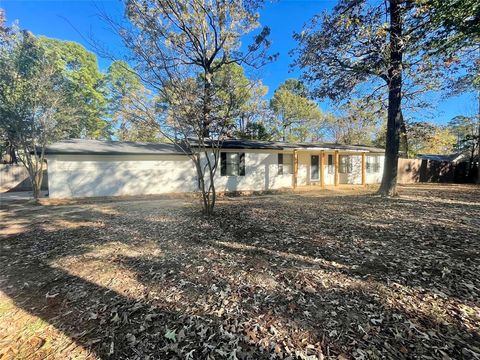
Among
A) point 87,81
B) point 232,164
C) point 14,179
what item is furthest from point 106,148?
point 87,81

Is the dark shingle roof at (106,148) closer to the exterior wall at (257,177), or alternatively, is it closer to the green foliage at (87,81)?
the exterior wall at (257,177)

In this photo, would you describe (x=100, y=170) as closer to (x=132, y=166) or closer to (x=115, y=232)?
(x=132, y=166)

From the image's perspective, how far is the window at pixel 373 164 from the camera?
17.3m

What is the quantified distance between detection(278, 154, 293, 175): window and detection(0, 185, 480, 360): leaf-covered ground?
914 cm

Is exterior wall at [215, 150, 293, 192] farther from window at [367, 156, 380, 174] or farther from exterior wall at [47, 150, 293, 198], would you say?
window at [367, 156, 380, 174]

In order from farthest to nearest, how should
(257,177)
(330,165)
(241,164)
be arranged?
(330,165) < (257,177) < (241,164)

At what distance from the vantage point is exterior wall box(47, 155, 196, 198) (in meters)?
10.7

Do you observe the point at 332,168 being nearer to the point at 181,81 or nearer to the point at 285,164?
the point at 285,164

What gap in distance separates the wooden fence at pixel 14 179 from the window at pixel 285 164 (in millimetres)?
15099

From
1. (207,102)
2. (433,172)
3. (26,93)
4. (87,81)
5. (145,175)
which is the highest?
(87,81)

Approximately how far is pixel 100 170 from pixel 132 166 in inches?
55.8

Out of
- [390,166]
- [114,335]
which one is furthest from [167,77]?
[390,166]

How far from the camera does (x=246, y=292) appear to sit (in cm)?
289

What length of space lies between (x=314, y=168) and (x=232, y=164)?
19.9ft
